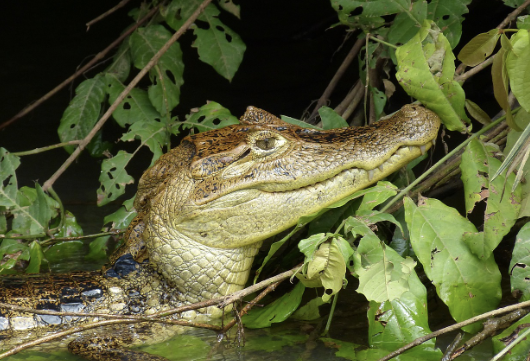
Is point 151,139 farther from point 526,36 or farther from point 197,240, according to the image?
point 526,36

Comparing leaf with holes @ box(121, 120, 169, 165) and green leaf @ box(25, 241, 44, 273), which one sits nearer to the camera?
green leaf @ box(25, 241, 44, 273)

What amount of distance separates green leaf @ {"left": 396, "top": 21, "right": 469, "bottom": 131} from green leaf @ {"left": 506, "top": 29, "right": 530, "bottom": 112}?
316 mm

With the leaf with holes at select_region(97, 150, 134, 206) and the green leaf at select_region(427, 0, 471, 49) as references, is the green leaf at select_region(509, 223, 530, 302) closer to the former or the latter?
the green leaf at select_region(427, 0, 471, 49)

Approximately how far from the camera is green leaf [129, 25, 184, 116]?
3244 millimetres

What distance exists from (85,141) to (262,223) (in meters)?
1.37

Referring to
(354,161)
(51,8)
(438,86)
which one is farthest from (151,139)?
(51,8)

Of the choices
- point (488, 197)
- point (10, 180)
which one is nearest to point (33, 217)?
point (10, 180)

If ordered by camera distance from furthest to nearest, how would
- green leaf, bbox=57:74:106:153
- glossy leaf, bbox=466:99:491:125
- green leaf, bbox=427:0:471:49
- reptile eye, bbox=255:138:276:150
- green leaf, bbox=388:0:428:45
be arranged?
green leaf, bbox=57:74:106:153 < green leaf, bbox=388:0:428:45 < green leaf, bbox=427:0:471:49 < reptile eye, bbox=255:138:276:150 < glossy leaf, bbox=466:99:491:125

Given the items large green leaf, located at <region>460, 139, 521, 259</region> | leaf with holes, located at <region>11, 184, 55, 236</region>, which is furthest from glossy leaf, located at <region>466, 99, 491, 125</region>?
leaf with holes, located at <region>11, 184, 55, 236</region>

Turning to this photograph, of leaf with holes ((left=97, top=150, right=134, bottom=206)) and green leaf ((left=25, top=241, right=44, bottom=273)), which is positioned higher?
leaf with holes ((left=97, top=150, right=134, bottom=206))

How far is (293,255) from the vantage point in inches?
100

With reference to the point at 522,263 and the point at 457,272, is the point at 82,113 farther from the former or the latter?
the point at 522,263

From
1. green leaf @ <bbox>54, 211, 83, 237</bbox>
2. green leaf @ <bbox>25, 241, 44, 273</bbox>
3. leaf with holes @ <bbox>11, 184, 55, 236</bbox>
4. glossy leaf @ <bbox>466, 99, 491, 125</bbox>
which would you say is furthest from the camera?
green leaf @ <bbox>54, 211, 83, 237</bbox>

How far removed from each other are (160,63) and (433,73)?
1.78 meters
